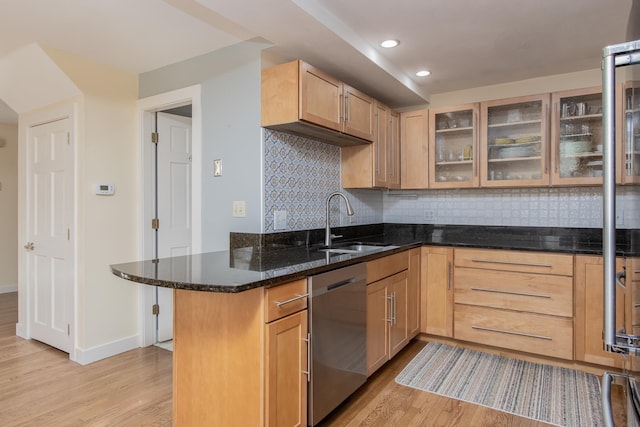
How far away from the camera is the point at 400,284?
2895 mm

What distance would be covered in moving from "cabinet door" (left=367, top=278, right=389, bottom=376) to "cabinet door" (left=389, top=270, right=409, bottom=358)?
0.26ft

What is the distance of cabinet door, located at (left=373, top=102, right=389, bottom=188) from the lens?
3.22 m

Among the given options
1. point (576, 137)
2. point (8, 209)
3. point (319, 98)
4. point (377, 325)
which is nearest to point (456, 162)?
point (576, 137)

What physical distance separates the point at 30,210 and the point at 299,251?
2653 mm

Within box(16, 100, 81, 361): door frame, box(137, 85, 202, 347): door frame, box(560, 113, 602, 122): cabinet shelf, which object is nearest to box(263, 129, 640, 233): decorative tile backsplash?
box(560, 113, 602, 122): cabinet shelf

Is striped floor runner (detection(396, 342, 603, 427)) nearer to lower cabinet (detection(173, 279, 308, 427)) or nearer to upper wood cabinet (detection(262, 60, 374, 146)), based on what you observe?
lower cabinet (detection(173, 279, 308, 427))

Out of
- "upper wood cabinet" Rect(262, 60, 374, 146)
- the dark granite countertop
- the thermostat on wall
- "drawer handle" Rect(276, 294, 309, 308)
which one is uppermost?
"upper wood cabinet" Rect(262, 60, 374, 146)

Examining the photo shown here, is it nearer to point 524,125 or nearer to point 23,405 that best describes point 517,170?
point 524,125

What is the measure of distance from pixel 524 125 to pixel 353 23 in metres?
1.86

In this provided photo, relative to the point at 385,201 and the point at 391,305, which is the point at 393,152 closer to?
the point at 385,201

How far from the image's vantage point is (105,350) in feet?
9.93

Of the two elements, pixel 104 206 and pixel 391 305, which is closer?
pixel 391 305

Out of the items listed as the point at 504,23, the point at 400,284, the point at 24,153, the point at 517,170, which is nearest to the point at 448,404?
the point at 400,284

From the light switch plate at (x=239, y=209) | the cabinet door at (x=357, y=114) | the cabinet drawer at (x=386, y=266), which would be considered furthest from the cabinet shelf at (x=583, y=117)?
the light switch plate at (x=239, y=209)
